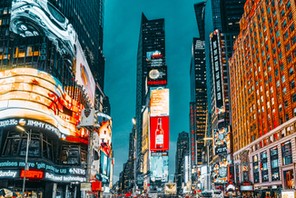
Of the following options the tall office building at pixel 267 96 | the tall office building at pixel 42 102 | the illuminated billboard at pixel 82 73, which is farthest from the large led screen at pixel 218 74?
the tall office building at pixel 42 102

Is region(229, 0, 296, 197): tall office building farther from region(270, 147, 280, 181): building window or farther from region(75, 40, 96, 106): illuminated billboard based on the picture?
region(75, 40, 96, 106): illuminated billboard

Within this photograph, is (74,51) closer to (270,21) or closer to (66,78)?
(66,78)

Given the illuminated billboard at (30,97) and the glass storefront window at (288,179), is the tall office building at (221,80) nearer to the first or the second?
the glass storefront window at (288,179)

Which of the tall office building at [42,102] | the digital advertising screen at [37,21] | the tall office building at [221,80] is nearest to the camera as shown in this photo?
the tall office building at [42,102]

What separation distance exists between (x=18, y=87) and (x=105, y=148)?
1973 inches

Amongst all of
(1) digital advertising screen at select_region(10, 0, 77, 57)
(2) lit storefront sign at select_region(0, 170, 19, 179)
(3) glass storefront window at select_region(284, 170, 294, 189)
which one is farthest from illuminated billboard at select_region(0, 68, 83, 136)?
(3) glass storefront window at select_region(284, 170, 294, 189)

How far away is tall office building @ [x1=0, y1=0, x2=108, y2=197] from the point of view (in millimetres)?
47969

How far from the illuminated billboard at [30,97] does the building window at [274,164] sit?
48.0 metres

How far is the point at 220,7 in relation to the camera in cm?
19162

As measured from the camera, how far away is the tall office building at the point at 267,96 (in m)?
67.8

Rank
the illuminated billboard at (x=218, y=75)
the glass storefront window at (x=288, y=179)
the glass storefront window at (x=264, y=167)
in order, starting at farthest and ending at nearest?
the illuminated billboard at (x=218, y=75) < the glass storefront window at (x=264, y=167) < the glass storefront window at (x=288, y=179)

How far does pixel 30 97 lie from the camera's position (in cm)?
4978

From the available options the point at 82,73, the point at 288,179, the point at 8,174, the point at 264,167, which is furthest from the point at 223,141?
the point at 8,174

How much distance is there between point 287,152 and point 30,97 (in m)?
51.1
